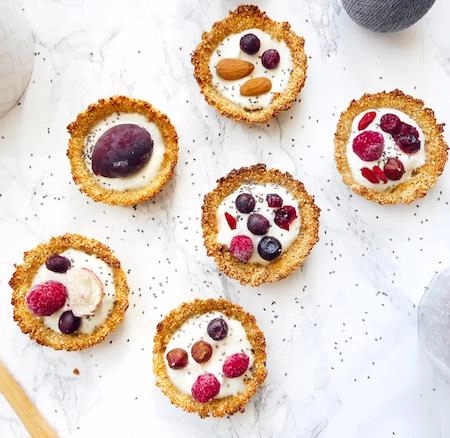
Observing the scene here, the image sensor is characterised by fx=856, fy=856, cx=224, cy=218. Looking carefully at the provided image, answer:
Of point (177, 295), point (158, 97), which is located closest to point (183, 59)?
point (158, 97)

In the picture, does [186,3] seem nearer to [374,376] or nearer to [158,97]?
[158,97]

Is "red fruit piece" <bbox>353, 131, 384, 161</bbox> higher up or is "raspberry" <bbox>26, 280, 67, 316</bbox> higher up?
"raspberry" <bbox>26, 280, 67, 316</bbox>

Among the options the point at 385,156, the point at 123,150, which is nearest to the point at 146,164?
the point at 123,150

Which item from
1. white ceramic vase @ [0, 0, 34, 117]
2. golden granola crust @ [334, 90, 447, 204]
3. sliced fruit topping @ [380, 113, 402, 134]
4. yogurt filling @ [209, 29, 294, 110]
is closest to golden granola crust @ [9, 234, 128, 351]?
white ceramic vase @ [0, 0, 34, 117]

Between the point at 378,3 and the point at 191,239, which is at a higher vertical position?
Result: the point at 378,3

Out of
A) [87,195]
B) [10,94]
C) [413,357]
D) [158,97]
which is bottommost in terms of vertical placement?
[413,357]

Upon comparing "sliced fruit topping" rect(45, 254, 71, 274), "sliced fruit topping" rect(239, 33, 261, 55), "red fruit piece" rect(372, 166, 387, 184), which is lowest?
"red fruit piece" rect(372, 166, 387, 184)

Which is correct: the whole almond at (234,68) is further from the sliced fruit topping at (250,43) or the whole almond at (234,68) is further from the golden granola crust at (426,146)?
the golden granola crust at (426,146)

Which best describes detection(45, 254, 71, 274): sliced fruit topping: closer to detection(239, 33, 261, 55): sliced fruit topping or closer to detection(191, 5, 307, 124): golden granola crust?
detection(191, 5, 307, 124): golden granola crust
